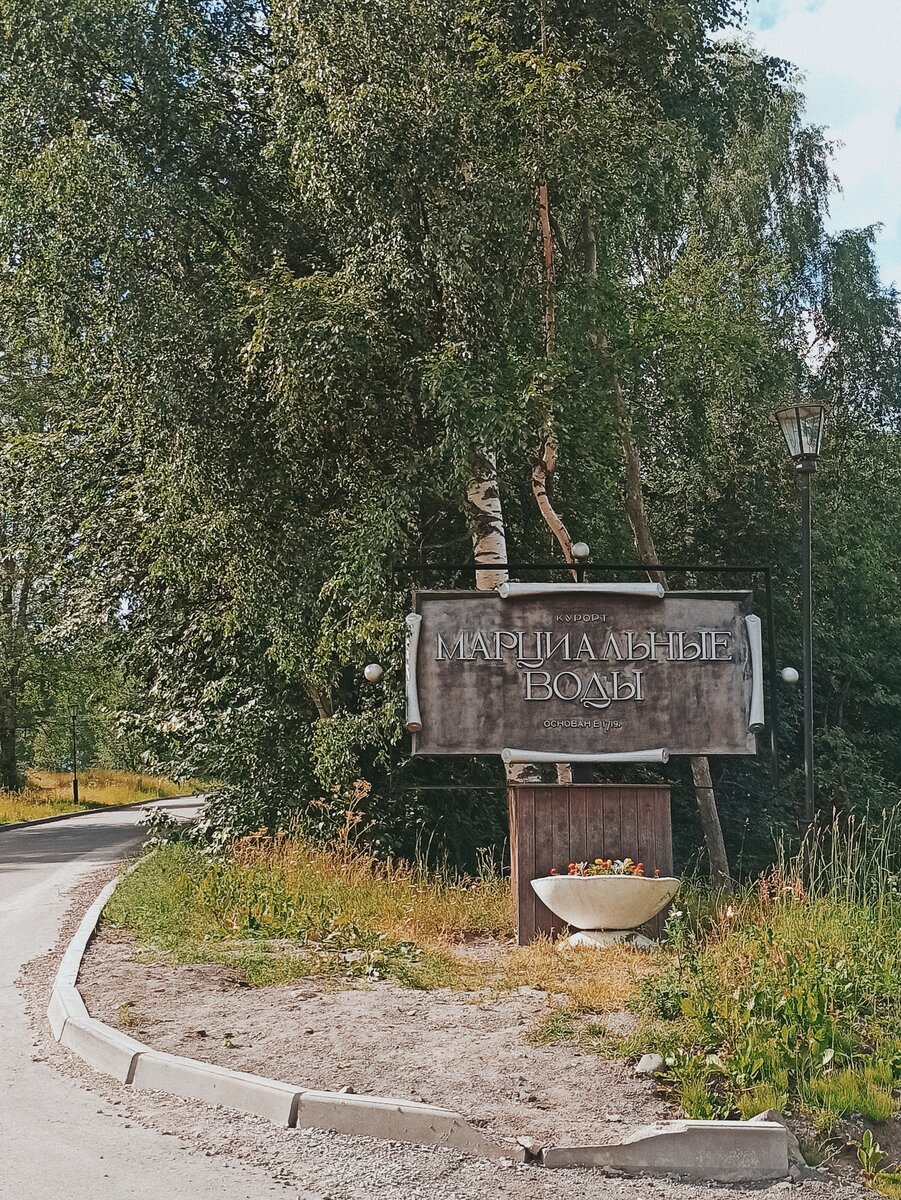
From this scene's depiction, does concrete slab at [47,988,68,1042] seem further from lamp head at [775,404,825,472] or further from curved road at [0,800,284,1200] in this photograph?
lamp head at [775,404,825,472]

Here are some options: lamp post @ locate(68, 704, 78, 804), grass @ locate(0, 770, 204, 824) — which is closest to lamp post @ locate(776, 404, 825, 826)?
grass @ locate(0, 770, 204, 824)

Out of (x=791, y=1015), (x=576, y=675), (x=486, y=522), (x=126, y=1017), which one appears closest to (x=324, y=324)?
(x=486, y=522)

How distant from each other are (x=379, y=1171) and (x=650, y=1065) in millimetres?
1753

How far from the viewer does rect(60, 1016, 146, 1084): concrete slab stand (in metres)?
7.18

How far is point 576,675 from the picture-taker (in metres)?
11.9

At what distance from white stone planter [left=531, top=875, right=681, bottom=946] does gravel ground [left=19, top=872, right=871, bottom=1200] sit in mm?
3999

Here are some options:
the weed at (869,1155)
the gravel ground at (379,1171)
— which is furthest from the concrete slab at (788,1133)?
the weed at (869,1155)

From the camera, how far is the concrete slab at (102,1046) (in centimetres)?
718

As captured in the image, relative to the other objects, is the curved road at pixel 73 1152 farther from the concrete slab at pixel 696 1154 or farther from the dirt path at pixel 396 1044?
the concrete slab at pixel 696 1154

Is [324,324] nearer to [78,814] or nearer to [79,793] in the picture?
[78,814]

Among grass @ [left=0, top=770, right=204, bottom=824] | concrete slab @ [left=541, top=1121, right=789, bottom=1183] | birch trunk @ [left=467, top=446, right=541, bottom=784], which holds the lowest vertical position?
grass @ [left=0, top=770, right=204, bottom=824]

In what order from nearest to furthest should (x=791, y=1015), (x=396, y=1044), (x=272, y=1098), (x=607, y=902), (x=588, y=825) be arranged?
(x=272, y=1098) → (x=791, y=1015) → (x=396, y=1044) → (x=607, y=902) → (x=588, y=825)

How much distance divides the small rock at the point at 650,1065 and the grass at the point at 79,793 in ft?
43.8

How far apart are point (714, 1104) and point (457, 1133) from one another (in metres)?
1.30
